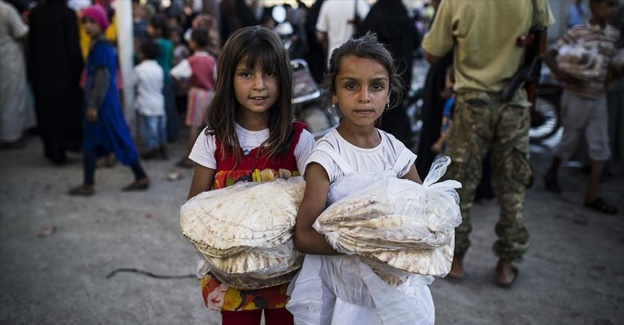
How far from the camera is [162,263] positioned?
3744 millimetres

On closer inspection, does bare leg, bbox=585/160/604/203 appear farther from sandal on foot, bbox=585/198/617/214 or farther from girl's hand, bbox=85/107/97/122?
girl's hand, bbox=85/107/97/122

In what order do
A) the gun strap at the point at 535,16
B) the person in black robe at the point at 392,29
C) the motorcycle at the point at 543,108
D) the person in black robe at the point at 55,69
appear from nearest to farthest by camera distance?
the gun strap at the point at 535,16 → the person in black robe at the point at 392,29 → the person in black robe at the point at 55,69 → the motorcycle at the point at 543,108

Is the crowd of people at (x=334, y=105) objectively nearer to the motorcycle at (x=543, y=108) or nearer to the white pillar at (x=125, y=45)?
the white pillar at (x=125, y=45)

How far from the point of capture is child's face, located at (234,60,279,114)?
1.95 m

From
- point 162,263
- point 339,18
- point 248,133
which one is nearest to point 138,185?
point 162,263

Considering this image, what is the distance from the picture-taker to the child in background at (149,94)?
625 cm

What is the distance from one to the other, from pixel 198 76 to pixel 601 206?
4176 millimetres

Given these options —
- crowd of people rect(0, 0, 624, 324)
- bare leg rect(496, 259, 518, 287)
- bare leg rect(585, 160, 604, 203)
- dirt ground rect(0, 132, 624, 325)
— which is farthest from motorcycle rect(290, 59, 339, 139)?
bare leg rect(585, 160, 604, 203)

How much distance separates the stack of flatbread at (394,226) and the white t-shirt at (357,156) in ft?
0.53

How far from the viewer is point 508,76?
327cm

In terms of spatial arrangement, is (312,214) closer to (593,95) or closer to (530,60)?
(530,60)

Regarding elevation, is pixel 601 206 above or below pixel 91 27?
below

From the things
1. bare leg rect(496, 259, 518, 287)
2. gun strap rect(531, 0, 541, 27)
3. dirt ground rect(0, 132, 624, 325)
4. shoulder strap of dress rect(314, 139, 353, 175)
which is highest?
gun strap rect(531, 0, 541, 27)

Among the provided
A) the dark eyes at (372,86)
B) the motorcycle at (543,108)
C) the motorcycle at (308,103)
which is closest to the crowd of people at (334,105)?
the dark eyes at (372,86)
